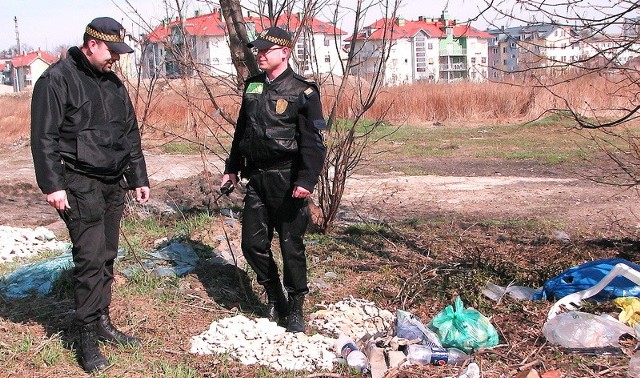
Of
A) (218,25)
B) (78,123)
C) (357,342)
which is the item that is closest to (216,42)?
(218,25)

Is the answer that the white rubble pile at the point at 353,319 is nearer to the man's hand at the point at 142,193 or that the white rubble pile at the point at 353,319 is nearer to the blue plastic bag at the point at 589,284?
the blue plastic bag at the point at 589,284

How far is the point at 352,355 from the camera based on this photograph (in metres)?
3.89

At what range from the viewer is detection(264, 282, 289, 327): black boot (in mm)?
4547

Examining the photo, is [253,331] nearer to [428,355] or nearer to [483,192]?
[428,355]

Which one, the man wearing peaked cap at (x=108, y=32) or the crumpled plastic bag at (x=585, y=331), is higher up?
the man wearing peaked cap at (x=108, y=32)

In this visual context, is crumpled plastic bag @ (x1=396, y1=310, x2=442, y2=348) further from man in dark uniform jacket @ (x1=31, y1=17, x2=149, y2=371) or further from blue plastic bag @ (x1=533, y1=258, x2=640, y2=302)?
man in dark uniform jacket @ (x1=31, y1=17, x2=149, y2=371)

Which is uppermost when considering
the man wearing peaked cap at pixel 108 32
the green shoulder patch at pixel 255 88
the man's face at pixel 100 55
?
the man wearing peaked cap at pixel 108 32

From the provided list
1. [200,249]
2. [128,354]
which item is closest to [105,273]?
[128,354]

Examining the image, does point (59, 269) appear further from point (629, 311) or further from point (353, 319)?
point (629, 311)

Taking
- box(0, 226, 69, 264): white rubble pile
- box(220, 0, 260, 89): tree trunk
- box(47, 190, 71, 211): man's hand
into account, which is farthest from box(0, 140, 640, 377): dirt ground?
box(220, 0, 260, 89): tree trunk

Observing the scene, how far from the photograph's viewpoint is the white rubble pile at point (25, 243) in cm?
661

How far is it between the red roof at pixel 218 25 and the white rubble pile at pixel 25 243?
7.24 feet

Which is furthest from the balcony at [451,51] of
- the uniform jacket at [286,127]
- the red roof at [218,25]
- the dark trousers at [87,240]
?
the dark trousers at [87,240]

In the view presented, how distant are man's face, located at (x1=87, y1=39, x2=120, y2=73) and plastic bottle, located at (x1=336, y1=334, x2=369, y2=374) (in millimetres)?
2028
